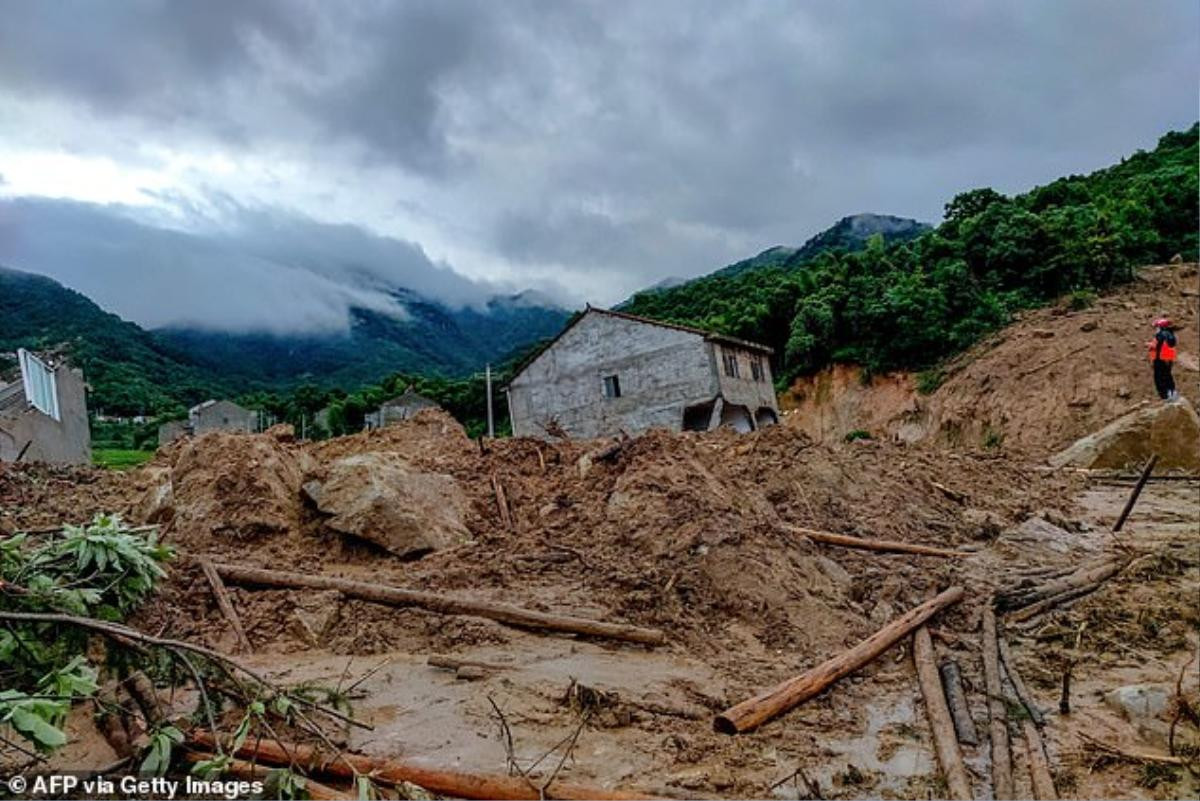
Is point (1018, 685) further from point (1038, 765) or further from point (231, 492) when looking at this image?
point (231, 492)

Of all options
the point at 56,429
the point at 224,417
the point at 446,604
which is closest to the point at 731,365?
the point at 56,429

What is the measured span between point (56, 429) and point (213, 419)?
1030 inches

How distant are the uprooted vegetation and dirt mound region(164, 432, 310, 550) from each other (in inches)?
1.0

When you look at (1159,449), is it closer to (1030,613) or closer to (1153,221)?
(1030,613)

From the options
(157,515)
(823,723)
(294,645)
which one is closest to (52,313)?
(157,515)

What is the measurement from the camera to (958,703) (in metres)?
4.45

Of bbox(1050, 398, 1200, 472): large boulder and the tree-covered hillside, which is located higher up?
the tree-covered hillside

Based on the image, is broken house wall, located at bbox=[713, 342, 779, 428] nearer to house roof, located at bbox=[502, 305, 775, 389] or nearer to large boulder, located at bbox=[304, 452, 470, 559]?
house roof, located at bbox=[502, 305, 775, 389]

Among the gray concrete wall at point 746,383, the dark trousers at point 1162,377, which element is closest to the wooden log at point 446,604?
the dark trousers at point 1162,377

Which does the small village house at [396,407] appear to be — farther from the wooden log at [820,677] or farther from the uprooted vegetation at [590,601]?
the wooden log at [820,677]

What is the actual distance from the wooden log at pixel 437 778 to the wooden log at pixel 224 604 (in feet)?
7.01

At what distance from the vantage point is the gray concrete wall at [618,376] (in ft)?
91.1

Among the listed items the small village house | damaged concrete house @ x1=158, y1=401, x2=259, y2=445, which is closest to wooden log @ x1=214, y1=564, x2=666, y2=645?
damaged concrete house @ x1=158, y1=401, x2=259, y2=445

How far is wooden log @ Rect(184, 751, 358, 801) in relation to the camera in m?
2.98
